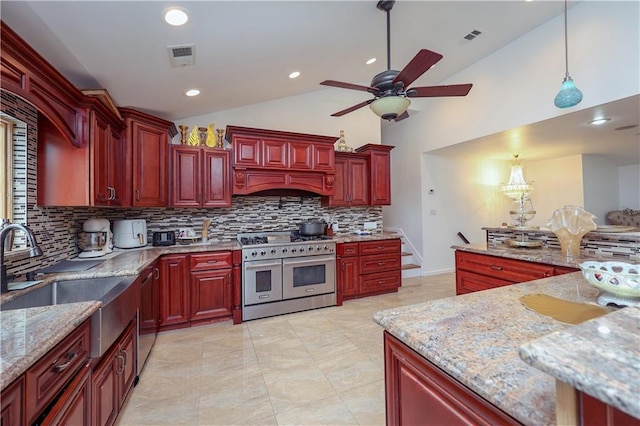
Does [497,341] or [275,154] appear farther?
[275,154]

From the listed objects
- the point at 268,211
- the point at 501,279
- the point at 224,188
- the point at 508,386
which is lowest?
the point at 501,279

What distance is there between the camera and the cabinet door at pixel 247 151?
3.52 meters

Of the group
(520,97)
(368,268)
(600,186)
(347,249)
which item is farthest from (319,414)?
(600,186)

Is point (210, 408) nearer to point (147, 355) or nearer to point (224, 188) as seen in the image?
point (147, 355)

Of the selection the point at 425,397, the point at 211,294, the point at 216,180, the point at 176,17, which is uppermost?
the point at 176,17

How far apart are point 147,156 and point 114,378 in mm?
2189

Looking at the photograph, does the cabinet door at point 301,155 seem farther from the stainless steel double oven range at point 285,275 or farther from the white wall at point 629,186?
the white wall at point 629,186

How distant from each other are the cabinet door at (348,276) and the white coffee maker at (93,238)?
2621 mm

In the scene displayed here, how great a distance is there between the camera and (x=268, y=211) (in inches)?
164

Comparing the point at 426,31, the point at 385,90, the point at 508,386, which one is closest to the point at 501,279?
the point at 385,90

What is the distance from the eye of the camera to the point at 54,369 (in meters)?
1.06

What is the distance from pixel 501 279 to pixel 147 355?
3.20 meters

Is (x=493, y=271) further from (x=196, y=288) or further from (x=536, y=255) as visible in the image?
(x=196, y=288)

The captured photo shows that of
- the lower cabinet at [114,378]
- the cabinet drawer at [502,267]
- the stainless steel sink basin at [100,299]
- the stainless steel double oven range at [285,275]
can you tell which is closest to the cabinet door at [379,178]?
the stainless steel double oven range at [285,275]
